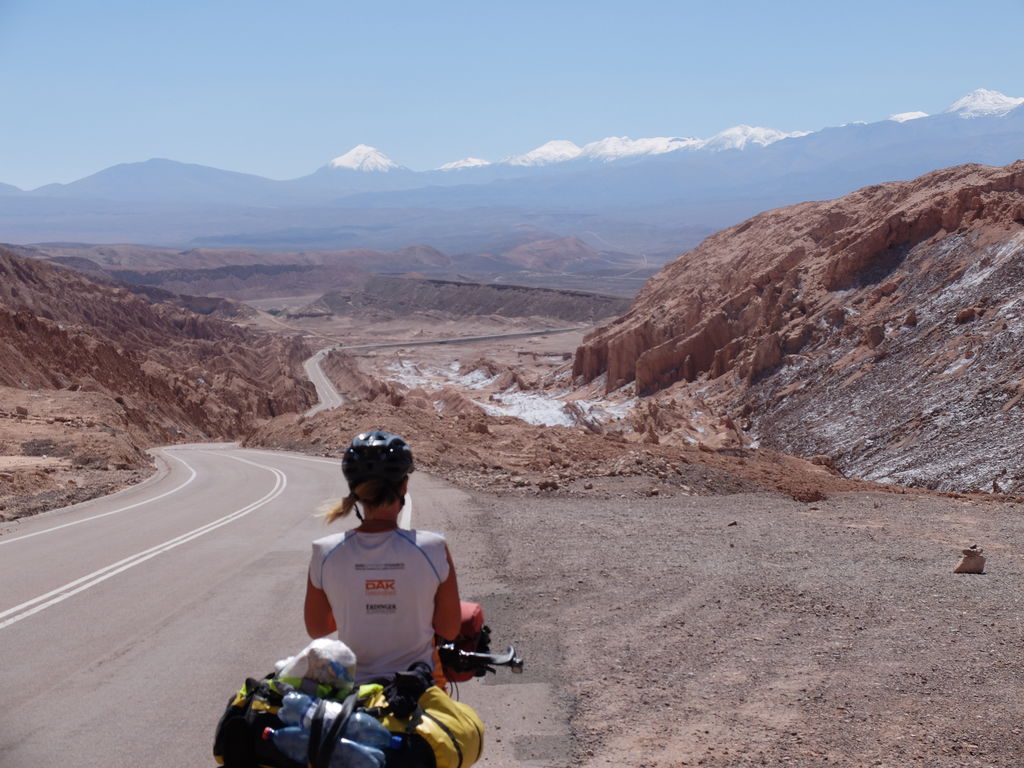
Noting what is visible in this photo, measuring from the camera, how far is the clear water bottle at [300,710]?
307 cm

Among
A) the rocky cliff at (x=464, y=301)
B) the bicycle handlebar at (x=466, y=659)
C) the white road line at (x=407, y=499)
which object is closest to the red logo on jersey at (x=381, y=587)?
the bicycle handlebar at (x=466, y=659)

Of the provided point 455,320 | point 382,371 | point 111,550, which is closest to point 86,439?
point 111,550

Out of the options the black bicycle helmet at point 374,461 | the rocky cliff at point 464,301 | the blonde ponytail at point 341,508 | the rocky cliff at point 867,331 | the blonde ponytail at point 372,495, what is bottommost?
the rocky cliff at point 464,301

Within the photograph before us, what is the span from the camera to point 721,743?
5020 mm

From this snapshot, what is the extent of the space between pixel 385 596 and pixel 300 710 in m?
0.62

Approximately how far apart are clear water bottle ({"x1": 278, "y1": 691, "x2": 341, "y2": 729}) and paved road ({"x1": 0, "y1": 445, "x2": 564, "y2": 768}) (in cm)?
199

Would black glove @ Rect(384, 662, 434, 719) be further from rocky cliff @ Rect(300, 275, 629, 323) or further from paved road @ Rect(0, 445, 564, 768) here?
rocky cliff @ Rect(300, 275, 629, 323)

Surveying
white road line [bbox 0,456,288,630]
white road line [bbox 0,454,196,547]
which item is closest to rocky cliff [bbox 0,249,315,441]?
white road line [bbox 0,454,196,547]

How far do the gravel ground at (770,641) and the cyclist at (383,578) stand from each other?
1696 mm

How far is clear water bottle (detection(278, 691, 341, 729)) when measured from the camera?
307 centimetres

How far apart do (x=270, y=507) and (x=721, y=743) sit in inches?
438

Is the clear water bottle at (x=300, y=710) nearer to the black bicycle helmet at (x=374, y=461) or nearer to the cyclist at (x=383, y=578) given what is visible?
the cyclist at (x=383, y=578)

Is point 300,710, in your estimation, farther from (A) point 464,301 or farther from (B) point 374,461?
(A) point 464,301

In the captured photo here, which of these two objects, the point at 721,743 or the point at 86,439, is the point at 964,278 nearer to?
the point at 86,439
